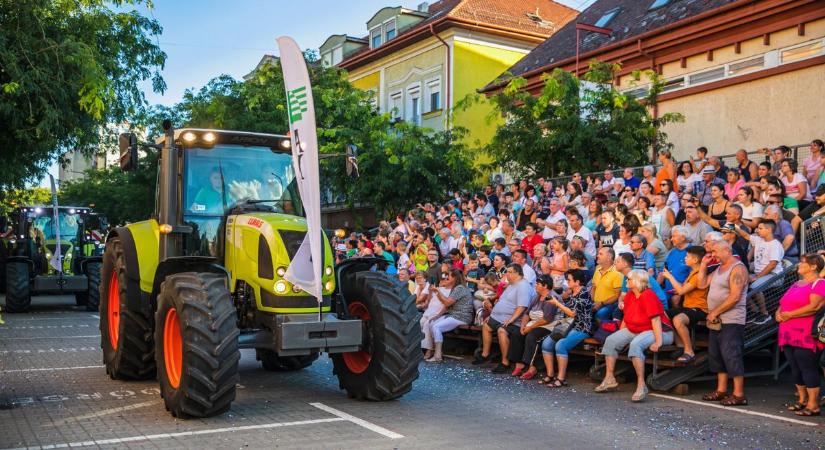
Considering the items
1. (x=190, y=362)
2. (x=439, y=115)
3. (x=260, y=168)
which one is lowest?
(x=190, y=362)

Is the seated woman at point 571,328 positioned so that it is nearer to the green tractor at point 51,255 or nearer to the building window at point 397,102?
the green tractor at point 51,255

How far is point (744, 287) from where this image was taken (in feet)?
30.7

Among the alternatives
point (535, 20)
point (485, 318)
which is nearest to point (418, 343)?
point (485, 318)

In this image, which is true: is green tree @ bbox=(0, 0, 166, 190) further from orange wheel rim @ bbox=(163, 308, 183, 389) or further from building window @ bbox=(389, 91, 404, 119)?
building window @ bbox=(389, 91, 404, 119)

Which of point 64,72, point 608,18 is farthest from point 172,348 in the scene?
point 608,18

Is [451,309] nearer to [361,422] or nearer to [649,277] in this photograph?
[649,277]

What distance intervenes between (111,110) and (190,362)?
37.3 ft

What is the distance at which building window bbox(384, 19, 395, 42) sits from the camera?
3778 centimetres

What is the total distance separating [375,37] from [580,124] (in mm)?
21578

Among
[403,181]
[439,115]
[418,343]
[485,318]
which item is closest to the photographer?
[418,343]

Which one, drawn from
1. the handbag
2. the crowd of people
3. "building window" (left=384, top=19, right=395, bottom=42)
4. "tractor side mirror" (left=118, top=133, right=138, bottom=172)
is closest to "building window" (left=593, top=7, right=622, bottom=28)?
the crowd of people

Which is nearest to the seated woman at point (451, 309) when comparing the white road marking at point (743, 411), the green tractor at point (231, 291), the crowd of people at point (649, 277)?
the crowd of people at point (649, 277)

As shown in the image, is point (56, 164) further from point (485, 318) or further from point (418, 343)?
point (418, 343)

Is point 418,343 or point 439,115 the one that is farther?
point 439,115
